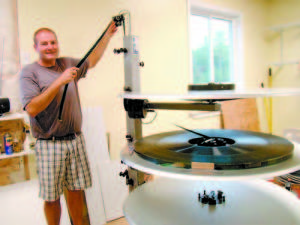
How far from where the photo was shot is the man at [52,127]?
1.70 metres

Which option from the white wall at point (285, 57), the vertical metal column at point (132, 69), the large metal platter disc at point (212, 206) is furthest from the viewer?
the white wall at point (285, 57)

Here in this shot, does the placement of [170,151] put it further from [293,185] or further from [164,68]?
[164,68]

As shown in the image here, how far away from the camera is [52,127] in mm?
1771

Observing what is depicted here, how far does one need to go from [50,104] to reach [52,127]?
16cm

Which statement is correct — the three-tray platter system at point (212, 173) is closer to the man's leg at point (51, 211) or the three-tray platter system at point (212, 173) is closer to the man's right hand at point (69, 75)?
the man's right hand at point (69, 75)

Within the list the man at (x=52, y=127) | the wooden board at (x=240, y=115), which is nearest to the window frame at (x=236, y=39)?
the wooden board at (x=240, y=115)

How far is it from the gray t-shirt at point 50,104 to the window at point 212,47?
2.06 meters

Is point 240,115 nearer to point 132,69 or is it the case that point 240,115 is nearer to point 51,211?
point 51,211

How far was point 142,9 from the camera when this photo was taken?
2.81m

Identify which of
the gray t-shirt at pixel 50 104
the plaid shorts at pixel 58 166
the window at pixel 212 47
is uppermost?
the window at pixel 212 47

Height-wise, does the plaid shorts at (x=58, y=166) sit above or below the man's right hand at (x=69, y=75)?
below

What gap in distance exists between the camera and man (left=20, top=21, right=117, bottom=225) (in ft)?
5.59

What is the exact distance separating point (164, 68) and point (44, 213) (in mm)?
1963

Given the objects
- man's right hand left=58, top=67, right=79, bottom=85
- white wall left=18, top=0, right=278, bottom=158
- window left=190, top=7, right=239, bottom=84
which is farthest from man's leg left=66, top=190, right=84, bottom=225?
window left=190, top=7, right=239, bottom=84
